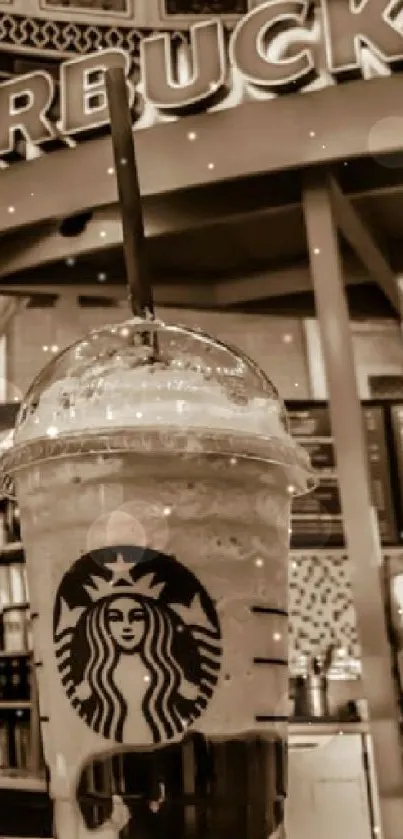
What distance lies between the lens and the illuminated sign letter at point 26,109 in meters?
3.01

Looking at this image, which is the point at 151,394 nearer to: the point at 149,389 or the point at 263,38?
the point at 149,389

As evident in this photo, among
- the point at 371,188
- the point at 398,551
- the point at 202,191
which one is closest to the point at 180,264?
the point at 202,191

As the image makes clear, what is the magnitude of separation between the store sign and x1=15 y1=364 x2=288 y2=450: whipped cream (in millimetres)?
1871

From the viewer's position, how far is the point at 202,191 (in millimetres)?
2775

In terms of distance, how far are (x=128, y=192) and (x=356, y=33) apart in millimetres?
1966

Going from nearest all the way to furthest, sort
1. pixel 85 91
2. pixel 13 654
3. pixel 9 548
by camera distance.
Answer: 1. pixel 85 91
2. pixel 13 654
3. pixel 9 548

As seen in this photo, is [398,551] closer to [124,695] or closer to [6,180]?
[6,180]

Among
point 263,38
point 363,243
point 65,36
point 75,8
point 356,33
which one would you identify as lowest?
point 363,243

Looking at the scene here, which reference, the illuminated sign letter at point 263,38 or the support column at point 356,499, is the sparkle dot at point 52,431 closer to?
the support column at point 356,499

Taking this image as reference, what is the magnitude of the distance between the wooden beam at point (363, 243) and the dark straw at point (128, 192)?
1.71m

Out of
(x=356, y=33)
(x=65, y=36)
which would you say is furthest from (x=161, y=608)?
(x=65, y=36)

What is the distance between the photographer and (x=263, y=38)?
2861 millimetres

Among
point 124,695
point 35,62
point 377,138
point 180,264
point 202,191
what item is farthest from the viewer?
point 35,62

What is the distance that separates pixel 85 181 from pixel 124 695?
85.6 inches
